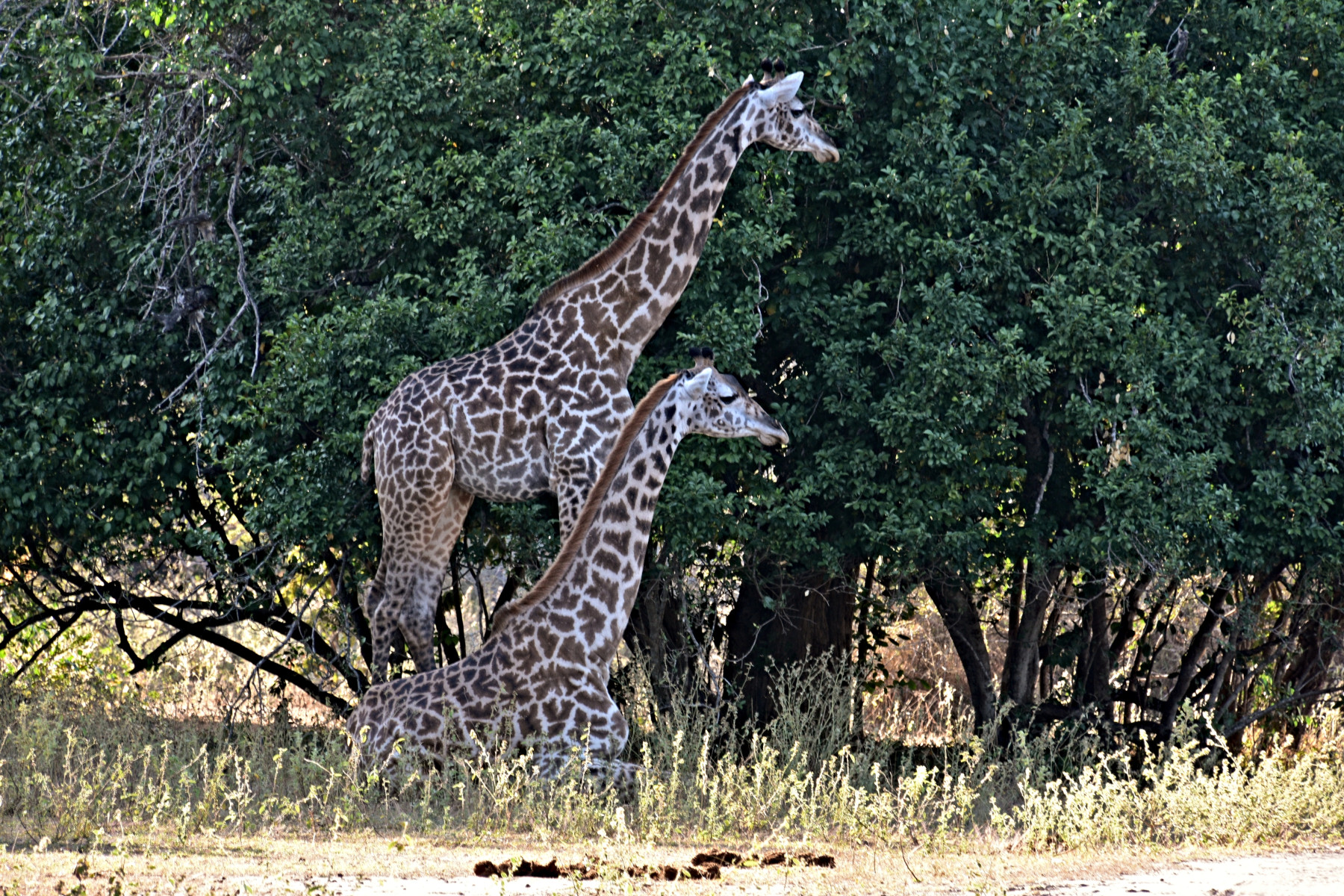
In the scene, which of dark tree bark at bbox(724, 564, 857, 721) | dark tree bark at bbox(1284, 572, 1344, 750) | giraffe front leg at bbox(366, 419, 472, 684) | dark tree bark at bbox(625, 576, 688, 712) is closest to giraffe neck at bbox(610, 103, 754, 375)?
giraffe front leg at bbox(366, 419, 472, 684)

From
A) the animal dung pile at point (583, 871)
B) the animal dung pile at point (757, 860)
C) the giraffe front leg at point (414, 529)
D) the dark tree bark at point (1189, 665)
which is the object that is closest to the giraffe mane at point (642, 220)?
the giraffe front leg at point (414, 529)

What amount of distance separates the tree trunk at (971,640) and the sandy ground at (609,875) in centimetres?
521

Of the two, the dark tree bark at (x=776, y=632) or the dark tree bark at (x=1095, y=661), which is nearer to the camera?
the dark tree bark at (x=776, y=632)

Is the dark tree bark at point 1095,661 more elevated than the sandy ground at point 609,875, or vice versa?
the dark tree bark at point 1095,661

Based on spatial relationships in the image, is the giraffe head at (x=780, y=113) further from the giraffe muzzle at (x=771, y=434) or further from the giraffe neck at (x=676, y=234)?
the giraffe muzzle at (x=771, y=434)

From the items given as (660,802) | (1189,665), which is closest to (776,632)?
(1189,665)

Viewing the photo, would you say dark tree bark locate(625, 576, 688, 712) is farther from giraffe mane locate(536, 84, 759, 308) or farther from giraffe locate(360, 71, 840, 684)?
giraffe mane locate(536, 84, 759, 308)

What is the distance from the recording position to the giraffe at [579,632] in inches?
365

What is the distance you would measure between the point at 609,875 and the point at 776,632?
6588 mm

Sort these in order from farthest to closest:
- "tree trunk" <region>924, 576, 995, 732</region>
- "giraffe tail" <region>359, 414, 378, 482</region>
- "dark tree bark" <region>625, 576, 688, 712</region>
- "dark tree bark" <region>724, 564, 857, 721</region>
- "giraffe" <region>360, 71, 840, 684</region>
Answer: "tree trunk" <region>924, 576, 995, 732</region> → "dark tree bark" <region>724, 564, 857, 721</region> → "dark tree bark" <region>625, 576, 688, 712</region> → "giraffe tail" <region>359, 414, 378, 482</region> → "giraffe" <region>360, 71, 840, 684</region>

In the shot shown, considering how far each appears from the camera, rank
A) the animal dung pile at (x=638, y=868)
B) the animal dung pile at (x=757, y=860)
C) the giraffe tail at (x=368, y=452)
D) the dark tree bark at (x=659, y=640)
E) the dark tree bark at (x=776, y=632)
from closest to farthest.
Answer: the animal dung pile at (x=638, y=868), the animal dung pile at (x=757, y=860), the giraffe tail at (x=368, y=452), the dark tree bark at (x=659, y=640), the dark tree bark at (x=776, y=632)

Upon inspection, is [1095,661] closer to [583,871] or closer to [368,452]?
[368,452]

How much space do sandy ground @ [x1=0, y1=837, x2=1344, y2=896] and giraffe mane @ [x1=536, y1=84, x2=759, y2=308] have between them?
4103mm

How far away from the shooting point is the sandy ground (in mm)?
6707
